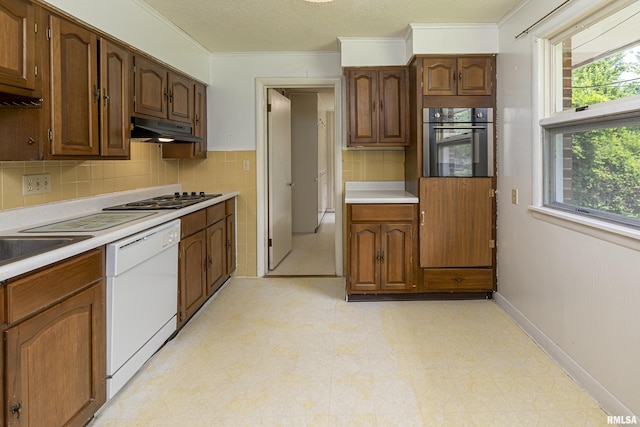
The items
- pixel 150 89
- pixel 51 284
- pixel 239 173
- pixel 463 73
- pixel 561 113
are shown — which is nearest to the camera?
pixel 51 284

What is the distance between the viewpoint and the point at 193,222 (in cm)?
314

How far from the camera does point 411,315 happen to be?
331cm

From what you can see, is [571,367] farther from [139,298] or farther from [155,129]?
[155,129]

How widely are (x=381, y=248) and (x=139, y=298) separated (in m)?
1.96

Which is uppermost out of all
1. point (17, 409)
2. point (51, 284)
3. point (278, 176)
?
point (278, 176)

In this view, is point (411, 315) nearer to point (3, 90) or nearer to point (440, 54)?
point (440, 54)

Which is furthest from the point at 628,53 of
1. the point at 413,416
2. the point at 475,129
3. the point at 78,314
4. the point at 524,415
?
the point at 78,314

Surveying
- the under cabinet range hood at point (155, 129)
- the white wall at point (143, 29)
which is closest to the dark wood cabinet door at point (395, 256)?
the under cabinet range hood at point (155, 129)

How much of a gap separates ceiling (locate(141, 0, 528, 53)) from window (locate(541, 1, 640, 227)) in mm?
794

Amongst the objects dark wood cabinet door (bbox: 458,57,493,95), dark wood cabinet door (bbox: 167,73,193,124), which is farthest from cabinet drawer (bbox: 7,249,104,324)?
dark wood cabinet door (bbox: 458,57,493,95)

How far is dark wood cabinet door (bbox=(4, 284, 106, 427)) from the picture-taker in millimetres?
1435

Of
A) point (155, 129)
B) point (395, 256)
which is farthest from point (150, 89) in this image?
point (395, 256)

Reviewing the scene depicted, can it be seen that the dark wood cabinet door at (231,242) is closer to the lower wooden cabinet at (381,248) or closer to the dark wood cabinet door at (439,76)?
the lower wooden cabinet at (381,248)

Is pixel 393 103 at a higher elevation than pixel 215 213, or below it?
higher
